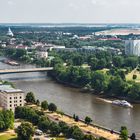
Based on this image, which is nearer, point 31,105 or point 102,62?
point 31,105

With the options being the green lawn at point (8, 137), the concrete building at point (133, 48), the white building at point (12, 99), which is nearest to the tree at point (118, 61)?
the concrete building at point (133, 48)

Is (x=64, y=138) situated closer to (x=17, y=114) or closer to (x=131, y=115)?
(x=17, y=114)

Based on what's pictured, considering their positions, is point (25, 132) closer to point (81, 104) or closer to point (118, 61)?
point (81, 104)

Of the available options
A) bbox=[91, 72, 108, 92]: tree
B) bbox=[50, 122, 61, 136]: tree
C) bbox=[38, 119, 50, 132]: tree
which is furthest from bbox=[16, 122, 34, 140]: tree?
bbox=[91, 72, 108, 92]: tree

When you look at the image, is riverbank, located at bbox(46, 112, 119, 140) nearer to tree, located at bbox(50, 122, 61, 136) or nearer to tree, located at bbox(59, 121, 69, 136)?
tree, located at bbox(59, 121, 69, 136)

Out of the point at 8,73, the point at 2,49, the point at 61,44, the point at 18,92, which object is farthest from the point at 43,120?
the point at 61,44

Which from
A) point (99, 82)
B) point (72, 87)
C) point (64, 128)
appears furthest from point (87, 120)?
point (72, 87)

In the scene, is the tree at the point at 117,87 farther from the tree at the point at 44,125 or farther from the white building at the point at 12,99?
the tree at the point at 44,125

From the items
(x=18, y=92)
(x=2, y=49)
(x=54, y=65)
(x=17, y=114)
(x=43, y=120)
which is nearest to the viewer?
(x=43, y=120)
